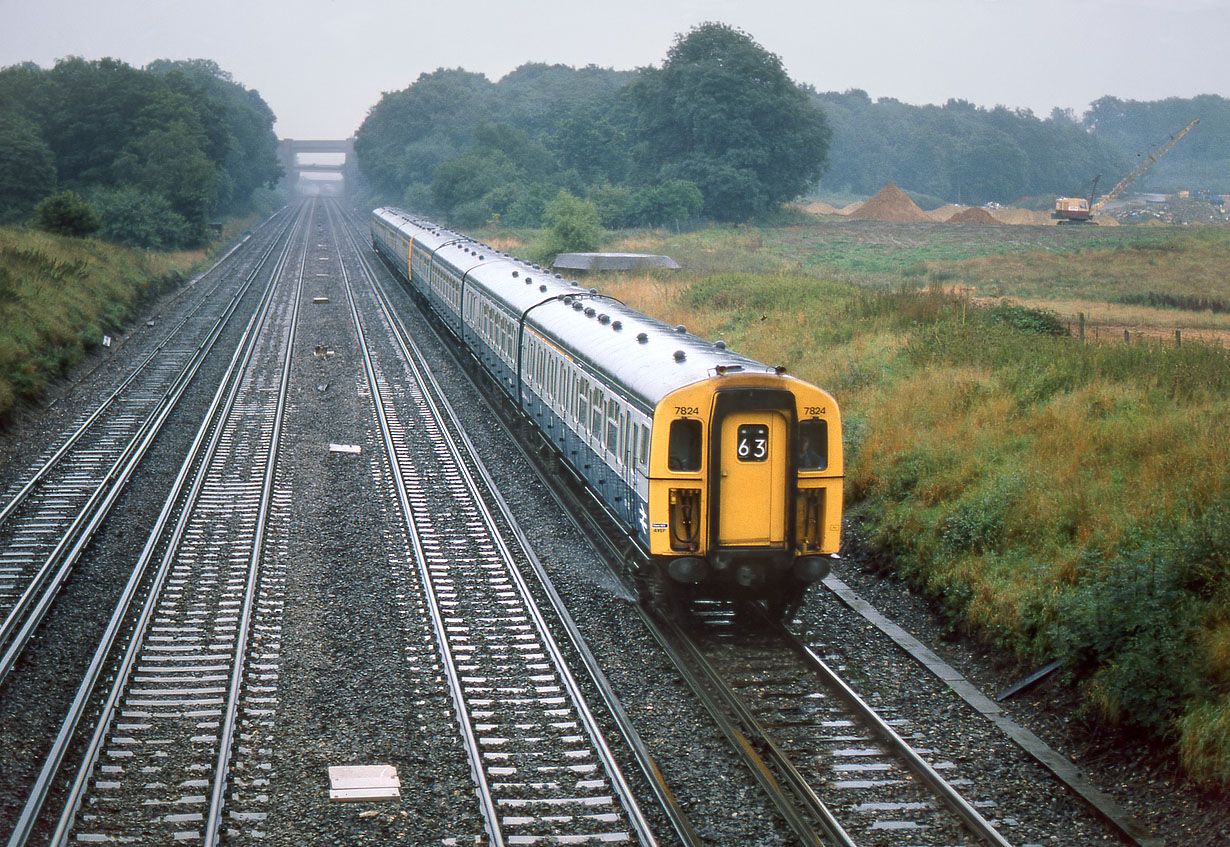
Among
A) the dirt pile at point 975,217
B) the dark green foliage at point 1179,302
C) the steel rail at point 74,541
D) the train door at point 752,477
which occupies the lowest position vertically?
the steel rail at point 74,541

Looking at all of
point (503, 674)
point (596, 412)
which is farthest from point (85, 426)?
point (503, 674)

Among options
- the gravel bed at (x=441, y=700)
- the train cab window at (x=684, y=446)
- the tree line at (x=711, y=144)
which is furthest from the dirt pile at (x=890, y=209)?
the train cab window at (x=684, y=446)

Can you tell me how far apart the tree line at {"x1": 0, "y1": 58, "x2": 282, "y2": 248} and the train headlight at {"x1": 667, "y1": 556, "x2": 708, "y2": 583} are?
164 feet

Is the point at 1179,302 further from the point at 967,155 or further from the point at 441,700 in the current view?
the point at 967,155

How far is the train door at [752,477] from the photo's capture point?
12219 millimetres

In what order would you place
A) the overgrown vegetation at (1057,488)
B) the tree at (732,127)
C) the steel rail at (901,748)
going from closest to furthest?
the steel rail at (901,748) < the overgrown vegetation at (1057,488) < the tree at (732,127)

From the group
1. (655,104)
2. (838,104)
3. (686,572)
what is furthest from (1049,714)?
(838,104)

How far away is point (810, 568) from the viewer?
1241 centimetres

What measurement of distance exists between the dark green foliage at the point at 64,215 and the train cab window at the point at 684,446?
4250 centimetres

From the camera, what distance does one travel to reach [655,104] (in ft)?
289

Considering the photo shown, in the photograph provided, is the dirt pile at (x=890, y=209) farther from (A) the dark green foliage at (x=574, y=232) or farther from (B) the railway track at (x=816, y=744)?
(B) the railway track at (x=816, y=744)

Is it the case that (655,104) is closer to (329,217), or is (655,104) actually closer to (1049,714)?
(329,217)

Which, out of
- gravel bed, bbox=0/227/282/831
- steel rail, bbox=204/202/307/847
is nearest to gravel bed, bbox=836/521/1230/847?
steel rail, bbox=204/202/307/847

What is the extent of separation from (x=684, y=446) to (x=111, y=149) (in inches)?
2596
